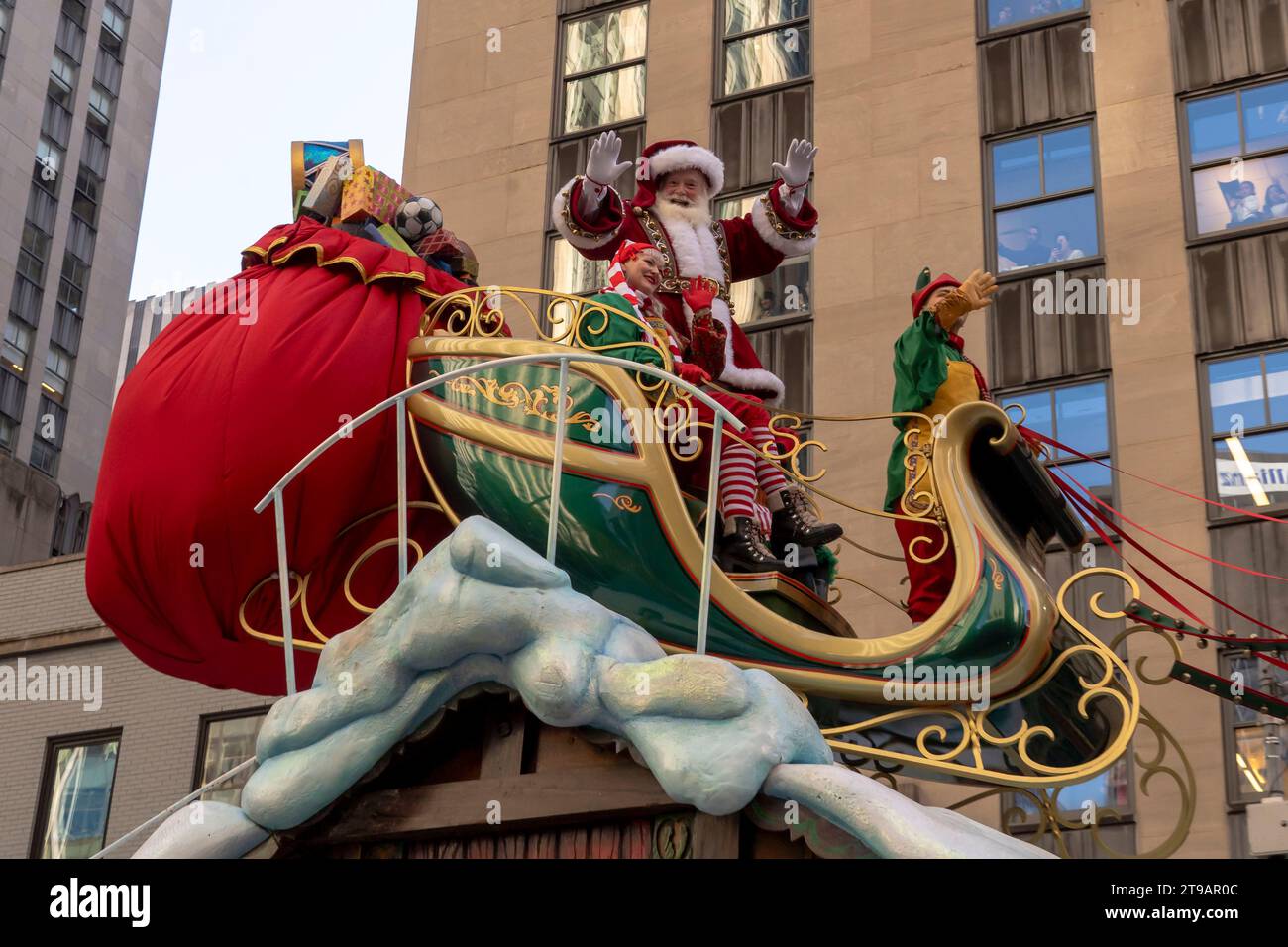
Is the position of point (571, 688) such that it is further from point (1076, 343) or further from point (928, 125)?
point (928, 125)

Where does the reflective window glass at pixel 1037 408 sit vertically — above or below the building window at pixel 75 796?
above

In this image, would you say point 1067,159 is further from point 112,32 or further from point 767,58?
point 112,32

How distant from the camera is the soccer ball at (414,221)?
1137 centimetres

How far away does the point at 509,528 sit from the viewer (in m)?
9.18

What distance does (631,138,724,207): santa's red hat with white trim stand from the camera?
11.8 m

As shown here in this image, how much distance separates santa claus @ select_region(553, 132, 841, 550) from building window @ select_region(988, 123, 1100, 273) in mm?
8126

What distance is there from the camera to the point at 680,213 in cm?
1169

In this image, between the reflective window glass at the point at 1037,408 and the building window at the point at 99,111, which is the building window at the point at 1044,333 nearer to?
the reflective window glass at the point at 1037,408

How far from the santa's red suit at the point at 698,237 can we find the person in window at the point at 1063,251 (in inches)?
322

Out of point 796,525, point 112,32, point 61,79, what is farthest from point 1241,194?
point 112,32

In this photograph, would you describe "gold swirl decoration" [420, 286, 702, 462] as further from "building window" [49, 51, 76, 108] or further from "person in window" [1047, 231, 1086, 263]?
"building window" [49, 51, 76, 108]

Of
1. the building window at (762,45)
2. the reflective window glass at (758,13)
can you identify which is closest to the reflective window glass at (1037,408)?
the building window at (762,45)

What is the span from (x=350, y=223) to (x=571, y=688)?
5.06 meters
